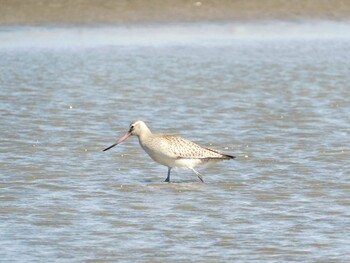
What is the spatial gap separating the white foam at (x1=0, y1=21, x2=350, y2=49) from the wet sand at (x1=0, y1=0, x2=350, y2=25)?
0.69ft

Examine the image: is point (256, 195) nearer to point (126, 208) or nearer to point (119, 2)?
point (126, 208)

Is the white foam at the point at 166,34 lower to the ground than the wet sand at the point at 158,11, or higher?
lower

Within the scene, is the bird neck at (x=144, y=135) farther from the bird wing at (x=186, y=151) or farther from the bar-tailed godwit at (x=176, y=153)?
the bird wing at (x=186, y=151)

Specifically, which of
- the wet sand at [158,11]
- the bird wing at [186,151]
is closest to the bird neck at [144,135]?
the bird wing at [186,151]

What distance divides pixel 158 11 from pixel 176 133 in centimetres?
1173

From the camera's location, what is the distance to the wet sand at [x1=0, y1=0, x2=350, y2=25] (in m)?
24.1

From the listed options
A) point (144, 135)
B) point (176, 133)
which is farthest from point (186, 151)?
point (176, 133)

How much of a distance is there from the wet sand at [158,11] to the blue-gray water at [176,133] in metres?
0.43

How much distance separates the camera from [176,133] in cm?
1349

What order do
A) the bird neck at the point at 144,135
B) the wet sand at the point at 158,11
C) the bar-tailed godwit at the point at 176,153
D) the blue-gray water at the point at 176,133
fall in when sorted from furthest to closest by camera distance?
1. the wet sand at the point at 158,11
2. the bird neck at the point at 144,135
3. the bar-tailed godwit at the point at 176,153
4. the blue-gray water at the point at 176,133

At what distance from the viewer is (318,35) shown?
950 inches

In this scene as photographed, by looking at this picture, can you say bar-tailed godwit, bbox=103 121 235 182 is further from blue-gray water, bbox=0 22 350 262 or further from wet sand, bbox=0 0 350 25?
wet sand, bbox=0 0 350 25

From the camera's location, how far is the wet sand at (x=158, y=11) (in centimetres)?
2411

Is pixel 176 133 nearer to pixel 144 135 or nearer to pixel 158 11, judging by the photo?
pixel 144 135
